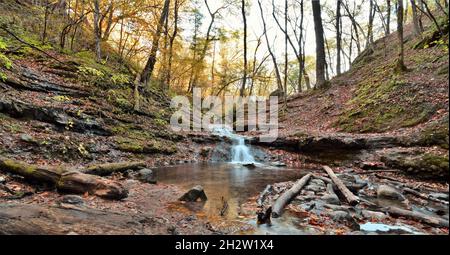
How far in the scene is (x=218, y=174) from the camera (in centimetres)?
1008

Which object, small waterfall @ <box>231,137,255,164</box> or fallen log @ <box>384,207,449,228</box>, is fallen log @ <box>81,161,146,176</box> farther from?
fallen log @ <box>384,207,449,228</box>

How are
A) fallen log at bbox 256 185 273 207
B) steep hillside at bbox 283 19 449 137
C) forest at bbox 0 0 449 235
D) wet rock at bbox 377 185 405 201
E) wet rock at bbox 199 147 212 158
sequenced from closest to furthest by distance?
forest at bbox 0 0 449 235 → wet rock at bbox 377 185 405 201 → fallen log at bbox 256 185 273 207 → steep hillside at bbox 283 19 449 137 → wet rock at bbox 199 147 212 158

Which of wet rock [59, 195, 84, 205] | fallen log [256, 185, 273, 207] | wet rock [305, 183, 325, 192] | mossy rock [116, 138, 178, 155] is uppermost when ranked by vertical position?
mossy rock [116, 138, 178, 155]

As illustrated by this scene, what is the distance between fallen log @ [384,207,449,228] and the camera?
121 inches

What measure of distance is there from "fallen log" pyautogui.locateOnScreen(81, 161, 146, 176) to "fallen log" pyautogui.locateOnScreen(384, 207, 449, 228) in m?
6.71

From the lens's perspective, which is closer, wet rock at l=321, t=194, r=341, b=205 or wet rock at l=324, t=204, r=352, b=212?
wet rock at l=324, t=204, r=352, b=212

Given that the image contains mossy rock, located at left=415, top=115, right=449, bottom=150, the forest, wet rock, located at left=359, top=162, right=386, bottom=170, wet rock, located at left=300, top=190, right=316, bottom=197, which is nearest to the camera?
mossy rock, located at left=415, top=115, right=449, bottom=150

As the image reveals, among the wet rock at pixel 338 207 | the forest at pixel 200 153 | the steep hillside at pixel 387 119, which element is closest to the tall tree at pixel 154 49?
the forest at pixel 200 153

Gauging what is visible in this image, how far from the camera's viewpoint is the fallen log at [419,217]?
3067 mm

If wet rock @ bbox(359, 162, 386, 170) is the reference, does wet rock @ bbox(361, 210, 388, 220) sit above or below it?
below

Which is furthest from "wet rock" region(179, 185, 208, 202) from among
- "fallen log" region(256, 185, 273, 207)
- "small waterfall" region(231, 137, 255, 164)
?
"small waterfall" region(231, 137, 255, 164)

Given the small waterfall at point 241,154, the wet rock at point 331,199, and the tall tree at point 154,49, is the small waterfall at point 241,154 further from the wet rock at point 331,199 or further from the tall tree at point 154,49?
the wet rock at point 331,199

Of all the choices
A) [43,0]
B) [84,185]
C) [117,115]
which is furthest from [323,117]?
[43,0]

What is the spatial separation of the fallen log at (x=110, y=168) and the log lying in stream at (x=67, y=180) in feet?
3.88
